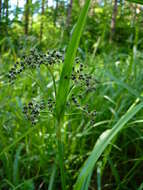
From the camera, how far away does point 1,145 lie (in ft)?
5.51

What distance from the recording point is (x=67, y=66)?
2.56 ft

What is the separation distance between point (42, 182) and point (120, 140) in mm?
671

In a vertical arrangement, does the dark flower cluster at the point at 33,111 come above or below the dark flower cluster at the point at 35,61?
below

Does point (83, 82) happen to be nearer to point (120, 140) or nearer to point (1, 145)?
point (1, 145)

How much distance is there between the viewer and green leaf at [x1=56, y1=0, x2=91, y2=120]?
2.36 ft

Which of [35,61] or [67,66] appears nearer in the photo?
[67,66]

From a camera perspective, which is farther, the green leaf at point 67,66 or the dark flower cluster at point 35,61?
the dark flower cluster at point 35,61

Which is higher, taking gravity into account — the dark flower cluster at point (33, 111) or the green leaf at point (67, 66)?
the green leaf at point (67, 66)

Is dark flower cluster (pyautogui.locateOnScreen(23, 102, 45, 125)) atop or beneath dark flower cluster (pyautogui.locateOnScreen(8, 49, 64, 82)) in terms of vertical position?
beneath

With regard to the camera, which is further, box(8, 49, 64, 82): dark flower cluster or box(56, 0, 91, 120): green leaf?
box(8, 49, 64, 82): dark flower cluster

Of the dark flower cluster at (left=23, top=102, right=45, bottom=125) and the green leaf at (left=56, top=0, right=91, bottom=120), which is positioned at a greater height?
the green leaf at (left=56, top=0, right=91, bottom=120)

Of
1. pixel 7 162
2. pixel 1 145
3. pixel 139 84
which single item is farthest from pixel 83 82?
pixel 139 84

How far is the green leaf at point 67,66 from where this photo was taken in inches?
28.4

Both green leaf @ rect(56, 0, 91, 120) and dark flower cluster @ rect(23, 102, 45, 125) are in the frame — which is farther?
dark flower cluster @ rect(23, 102, 45, 125)
